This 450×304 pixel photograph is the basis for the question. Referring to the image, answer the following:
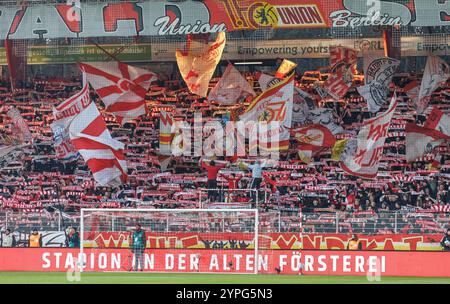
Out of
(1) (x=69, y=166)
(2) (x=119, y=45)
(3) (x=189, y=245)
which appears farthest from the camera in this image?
(1) (x=69, y=166)

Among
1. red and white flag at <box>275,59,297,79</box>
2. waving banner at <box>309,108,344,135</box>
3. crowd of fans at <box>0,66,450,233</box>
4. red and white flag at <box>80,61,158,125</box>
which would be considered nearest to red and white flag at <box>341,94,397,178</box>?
crowd of fans at <box>0,66,450,233</box>

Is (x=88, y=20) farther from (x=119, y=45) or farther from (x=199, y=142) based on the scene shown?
(x=199, y=142)

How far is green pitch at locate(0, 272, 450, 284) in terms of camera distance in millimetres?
19062

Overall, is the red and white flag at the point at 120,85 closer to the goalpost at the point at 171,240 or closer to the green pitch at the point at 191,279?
the goalpost at the point at 171,240

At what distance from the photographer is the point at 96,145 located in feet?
78.6

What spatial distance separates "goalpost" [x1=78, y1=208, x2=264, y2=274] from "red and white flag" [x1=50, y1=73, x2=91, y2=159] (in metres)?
4.30

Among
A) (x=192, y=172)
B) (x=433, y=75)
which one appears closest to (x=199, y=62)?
(x=192, y=172)

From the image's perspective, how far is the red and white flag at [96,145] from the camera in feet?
77.7

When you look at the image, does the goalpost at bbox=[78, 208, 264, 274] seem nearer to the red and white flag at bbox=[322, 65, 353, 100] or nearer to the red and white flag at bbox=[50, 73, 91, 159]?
the red and white flag at bbox=[50, 73, 91, 159]

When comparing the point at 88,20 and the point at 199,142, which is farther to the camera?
the point at 199,142

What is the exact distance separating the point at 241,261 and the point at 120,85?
6236 mm

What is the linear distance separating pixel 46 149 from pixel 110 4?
20.2 feet
